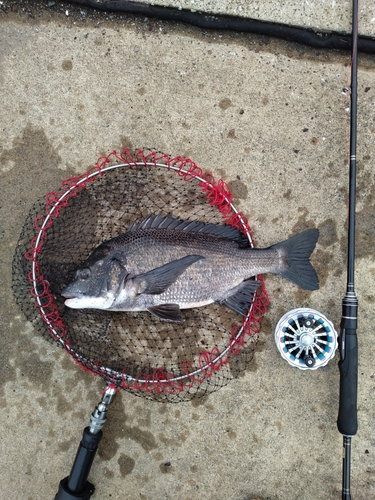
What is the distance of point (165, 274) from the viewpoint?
2.78 m

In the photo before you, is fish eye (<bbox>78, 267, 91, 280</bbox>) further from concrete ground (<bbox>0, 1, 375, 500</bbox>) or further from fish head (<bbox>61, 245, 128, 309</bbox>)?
concrete ground (<bbox>0, 1, 375, 500</bbox>)

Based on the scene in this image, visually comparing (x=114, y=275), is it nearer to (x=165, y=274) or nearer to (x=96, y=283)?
(x=96, y=283)

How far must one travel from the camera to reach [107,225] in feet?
10.7

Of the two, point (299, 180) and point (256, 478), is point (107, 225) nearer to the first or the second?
point (299, 180)

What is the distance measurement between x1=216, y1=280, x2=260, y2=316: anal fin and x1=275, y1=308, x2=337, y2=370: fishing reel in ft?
1.01

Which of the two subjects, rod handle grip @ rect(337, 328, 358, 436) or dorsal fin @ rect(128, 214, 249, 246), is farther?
dorsal fin @ rect(128, 214, 249, 246)

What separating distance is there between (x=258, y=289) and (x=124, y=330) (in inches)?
44.9

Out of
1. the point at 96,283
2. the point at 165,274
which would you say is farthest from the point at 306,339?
the point at 96,283

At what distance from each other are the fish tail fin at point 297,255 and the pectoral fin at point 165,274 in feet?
2.21

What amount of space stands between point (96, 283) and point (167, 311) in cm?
55

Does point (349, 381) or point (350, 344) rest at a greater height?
point (350, 344)

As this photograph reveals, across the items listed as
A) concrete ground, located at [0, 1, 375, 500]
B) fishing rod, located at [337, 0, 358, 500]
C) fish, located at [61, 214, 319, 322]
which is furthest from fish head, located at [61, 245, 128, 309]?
fishing rod, located at [337, 0, 358, 500]

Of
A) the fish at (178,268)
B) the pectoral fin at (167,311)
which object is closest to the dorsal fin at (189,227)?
the fish at (178,268)

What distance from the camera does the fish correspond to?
284cm
